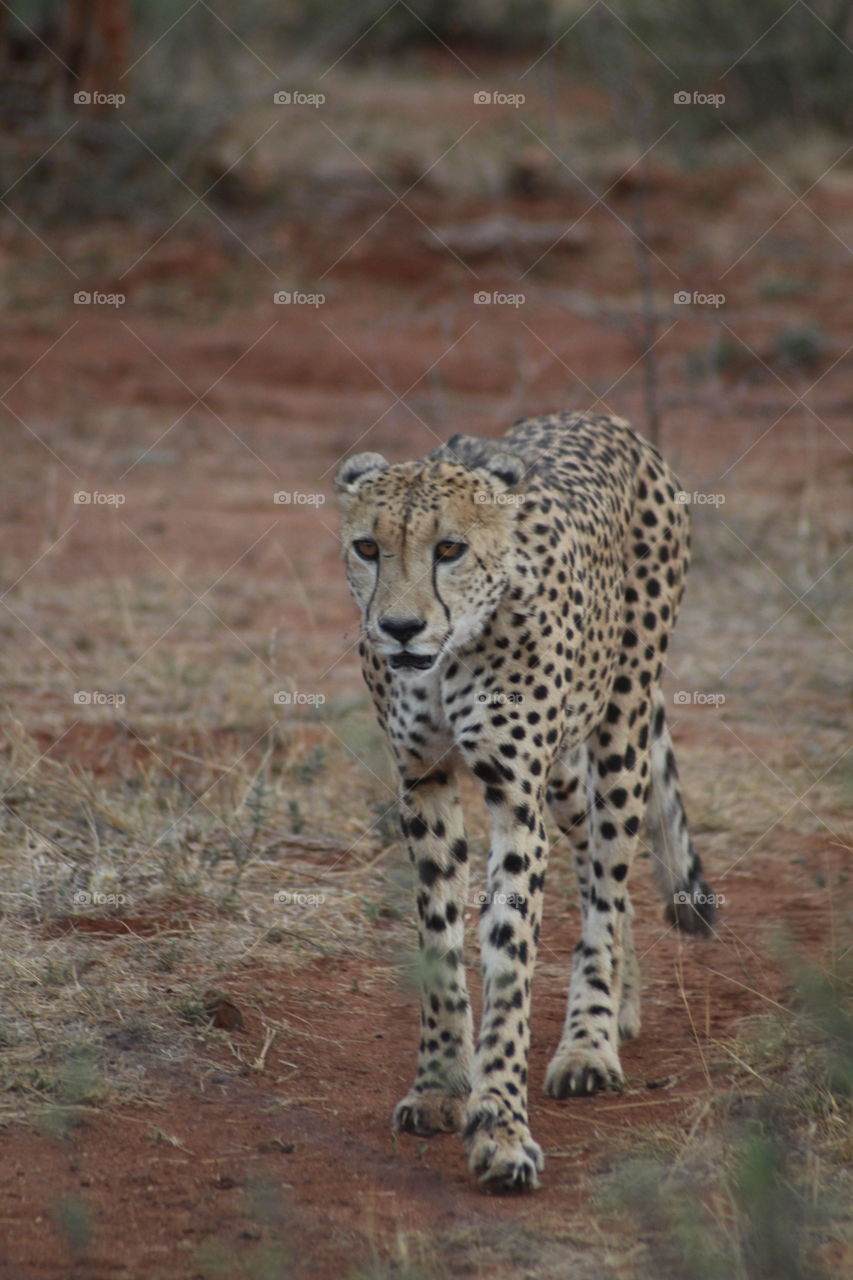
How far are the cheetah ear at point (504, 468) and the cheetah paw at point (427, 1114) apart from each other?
148 centimetres

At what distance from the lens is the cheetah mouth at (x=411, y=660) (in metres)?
3.82

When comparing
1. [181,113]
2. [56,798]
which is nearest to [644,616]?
[56,798]

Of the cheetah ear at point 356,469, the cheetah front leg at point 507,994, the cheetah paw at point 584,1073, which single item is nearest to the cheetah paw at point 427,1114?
the cheetah front leg at point 507,994

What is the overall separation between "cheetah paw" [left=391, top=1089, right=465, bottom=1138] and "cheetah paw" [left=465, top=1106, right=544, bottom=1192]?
0.88 feet

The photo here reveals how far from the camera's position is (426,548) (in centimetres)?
394

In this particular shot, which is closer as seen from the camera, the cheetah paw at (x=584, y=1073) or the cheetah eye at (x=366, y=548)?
the cheetah eye at (x=366, y=548)

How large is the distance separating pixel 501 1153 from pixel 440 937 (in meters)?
0.62

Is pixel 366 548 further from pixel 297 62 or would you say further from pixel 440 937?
pixel 297 62

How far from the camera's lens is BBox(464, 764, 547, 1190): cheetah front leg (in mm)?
3713

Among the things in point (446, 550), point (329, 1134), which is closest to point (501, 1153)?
point (329, 1134)

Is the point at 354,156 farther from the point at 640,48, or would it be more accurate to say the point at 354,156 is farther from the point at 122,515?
the point at 122,515

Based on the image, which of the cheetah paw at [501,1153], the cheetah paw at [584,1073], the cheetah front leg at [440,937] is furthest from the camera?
the cheetah paw at [584,1073]

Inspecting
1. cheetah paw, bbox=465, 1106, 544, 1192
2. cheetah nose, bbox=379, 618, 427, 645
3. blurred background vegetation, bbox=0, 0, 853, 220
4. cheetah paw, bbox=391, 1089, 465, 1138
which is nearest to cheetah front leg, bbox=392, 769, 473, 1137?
cheetah paw, bbox=391, 1089, 465, 1138

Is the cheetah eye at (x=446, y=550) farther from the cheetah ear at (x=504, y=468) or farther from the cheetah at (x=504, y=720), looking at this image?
the cheetah ear at (x=504, y=468)
